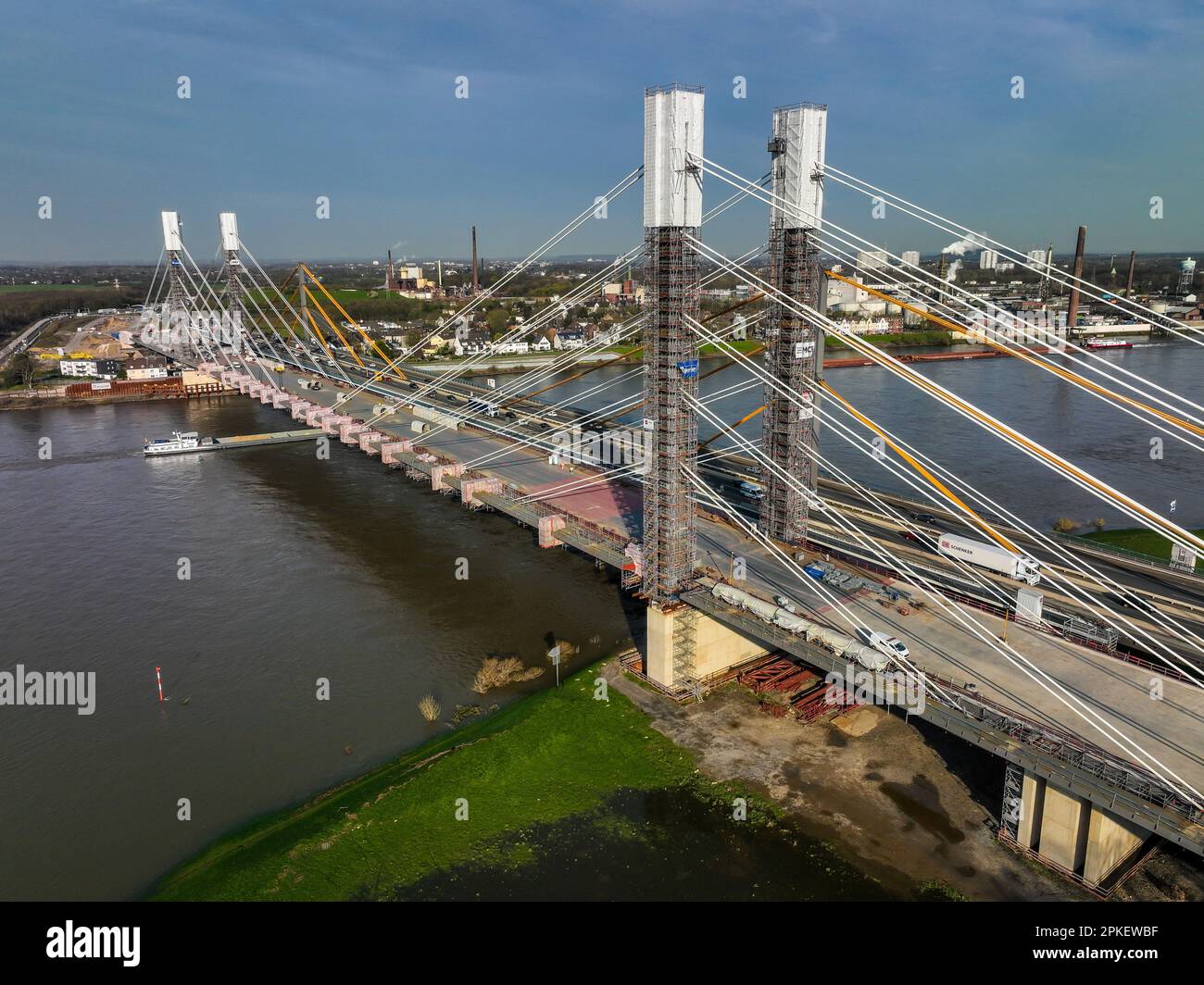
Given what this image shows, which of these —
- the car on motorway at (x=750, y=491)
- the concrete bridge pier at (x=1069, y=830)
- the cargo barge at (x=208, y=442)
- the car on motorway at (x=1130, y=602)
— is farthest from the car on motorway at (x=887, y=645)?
the cargo barge at (x=208, y=442)

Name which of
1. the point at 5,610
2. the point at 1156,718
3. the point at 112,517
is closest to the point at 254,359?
the point at 112,517

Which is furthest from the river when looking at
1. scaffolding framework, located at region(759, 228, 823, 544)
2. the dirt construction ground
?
scaffolding framework, located at region(759, 228, 823, 544)

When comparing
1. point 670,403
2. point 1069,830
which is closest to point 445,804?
point 670,403

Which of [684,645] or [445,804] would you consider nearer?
[445,804]

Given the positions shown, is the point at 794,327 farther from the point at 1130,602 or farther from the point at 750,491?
the point at 1130,602

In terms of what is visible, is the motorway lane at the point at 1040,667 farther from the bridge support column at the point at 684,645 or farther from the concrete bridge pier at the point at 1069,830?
the bridge support column at the point at 684,645

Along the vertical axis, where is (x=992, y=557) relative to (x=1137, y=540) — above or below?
above
